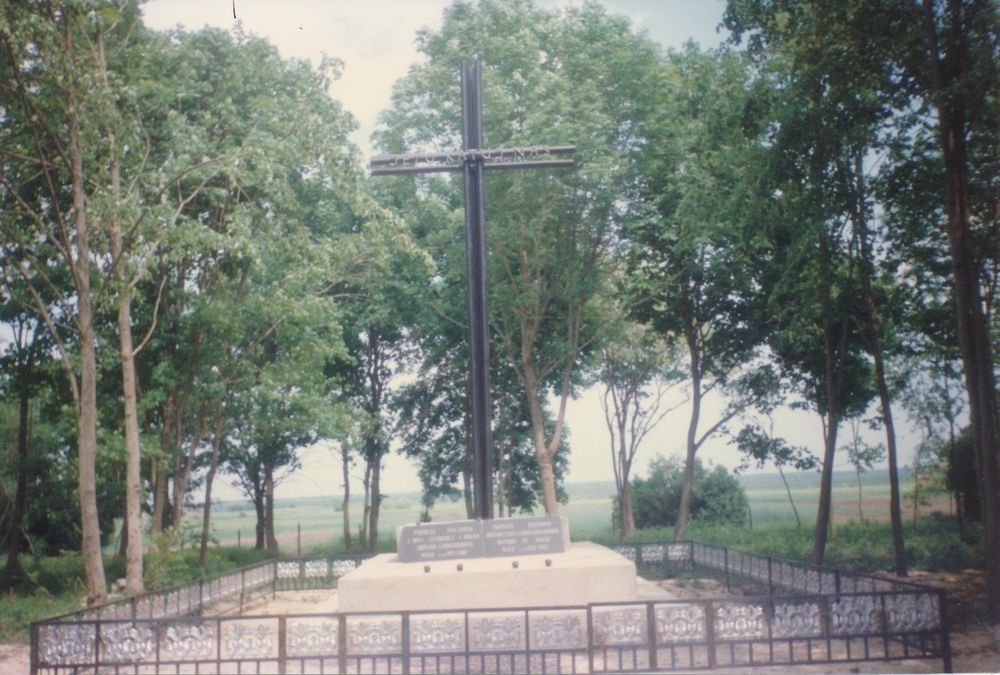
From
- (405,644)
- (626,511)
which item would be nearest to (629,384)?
(626,511)

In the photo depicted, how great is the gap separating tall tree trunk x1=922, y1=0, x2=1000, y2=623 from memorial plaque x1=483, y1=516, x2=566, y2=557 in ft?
16.6

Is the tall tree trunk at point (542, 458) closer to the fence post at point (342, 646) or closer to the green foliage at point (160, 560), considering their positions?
the green foliage at point (160, 560)

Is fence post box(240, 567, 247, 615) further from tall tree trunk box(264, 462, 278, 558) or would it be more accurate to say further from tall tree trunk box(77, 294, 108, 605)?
tall tree trunk box(264, 462, 278, 558)

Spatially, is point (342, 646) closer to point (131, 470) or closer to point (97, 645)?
Result: point (97, 645)

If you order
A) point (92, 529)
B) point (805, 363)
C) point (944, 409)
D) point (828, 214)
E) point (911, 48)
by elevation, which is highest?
point (911, 48)

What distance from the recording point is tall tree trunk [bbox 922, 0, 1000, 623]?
9406 mm

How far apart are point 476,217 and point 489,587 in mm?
4639

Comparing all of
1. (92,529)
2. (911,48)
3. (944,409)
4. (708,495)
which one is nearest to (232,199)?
(92,529)

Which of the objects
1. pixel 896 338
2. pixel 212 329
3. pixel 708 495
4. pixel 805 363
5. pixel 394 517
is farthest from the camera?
pixel 394 517

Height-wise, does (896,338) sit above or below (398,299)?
below

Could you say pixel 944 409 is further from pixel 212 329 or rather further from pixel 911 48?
pixel 212 329

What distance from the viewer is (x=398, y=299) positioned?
22.0 m

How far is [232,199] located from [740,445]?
15.6 metres

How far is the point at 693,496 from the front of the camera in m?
29.2
